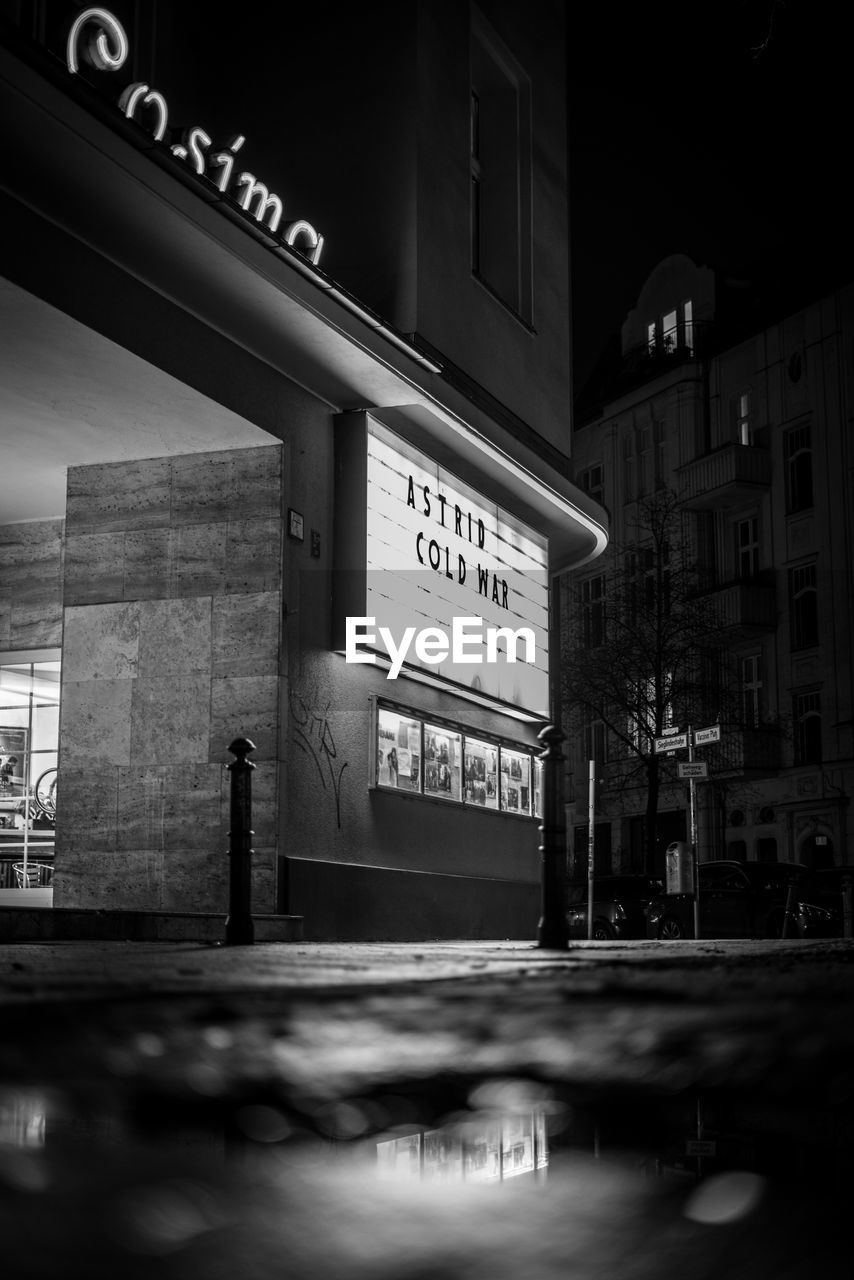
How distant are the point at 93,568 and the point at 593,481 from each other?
35772 mm

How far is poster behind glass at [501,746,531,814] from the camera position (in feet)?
63.6

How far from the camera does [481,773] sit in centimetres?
1861

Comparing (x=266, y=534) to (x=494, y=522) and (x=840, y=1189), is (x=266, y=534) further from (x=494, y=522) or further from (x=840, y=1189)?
(x=840, y=1189)

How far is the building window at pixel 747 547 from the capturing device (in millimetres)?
41750

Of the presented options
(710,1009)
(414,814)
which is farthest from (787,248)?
(710,1009)

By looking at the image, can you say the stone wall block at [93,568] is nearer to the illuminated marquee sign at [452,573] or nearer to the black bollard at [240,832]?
the illuminated marquee sign at [452,573]

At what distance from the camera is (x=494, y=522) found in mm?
18547

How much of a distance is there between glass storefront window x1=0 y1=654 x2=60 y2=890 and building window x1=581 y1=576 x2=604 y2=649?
25.0 m

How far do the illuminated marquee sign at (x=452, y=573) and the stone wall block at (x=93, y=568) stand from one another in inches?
96.9

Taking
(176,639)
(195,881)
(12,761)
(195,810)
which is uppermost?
(176,639)

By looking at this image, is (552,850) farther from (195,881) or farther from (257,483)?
(257,483)

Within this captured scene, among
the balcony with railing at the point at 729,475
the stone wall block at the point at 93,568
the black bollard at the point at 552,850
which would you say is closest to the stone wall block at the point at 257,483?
the stone wall block at the point at 93,568

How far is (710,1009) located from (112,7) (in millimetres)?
14753

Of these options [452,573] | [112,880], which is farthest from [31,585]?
→ [452,573]
